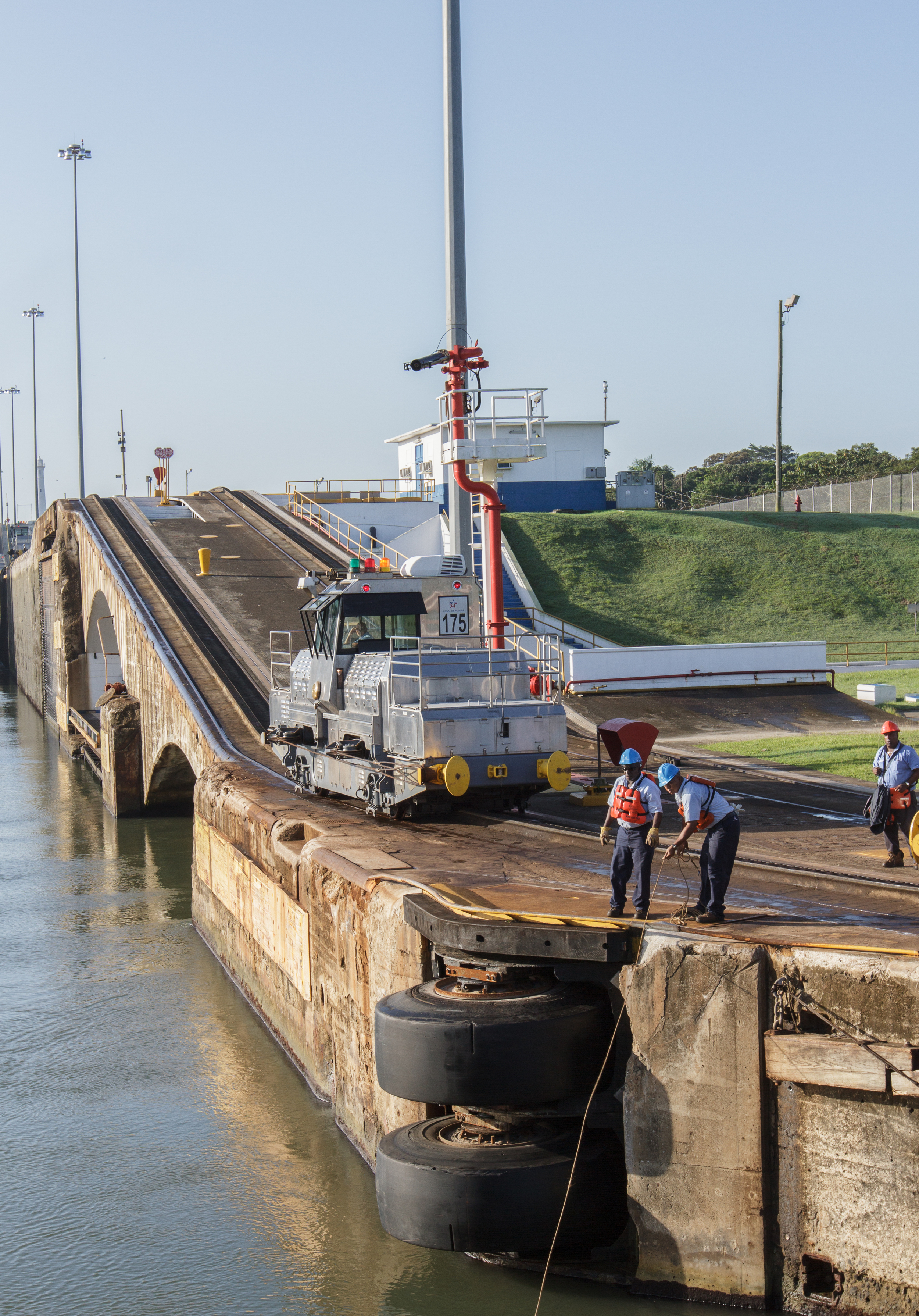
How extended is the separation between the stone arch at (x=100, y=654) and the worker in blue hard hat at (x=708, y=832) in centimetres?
3851

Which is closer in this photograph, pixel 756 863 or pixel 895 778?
pixel 895 778

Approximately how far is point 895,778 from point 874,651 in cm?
2848

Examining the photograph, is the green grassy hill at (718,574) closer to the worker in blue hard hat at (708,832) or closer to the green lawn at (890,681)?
the green lawn at (890,681)

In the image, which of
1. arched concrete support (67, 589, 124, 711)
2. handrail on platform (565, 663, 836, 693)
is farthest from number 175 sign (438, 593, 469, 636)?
arched concrete support (67, 589, 124, 711)

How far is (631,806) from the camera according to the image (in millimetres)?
10523

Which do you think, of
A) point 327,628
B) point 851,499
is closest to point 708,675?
point 327,628

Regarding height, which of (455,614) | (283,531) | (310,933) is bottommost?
(310,933)

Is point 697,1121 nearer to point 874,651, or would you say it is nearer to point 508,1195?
point 508,1195

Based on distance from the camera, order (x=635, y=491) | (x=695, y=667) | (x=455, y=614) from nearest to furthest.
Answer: (x=455, y=614)
(x=695, y=667)
(x=635, y=491)

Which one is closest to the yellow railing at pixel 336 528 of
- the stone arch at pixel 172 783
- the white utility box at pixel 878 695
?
the stone arch at pixel 172 783

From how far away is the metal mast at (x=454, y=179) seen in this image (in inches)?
857

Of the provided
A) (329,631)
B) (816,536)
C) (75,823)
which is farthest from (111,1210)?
(816,536)

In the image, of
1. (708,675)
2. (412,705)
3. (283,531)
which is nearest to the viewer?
(412,705)

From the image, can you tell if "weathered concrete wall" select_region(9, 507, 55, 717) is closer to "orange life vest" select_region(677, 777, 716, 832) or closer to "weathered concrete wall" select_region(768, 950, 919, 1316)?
"orange life vest" select_region(677, 777, 716, 832)
